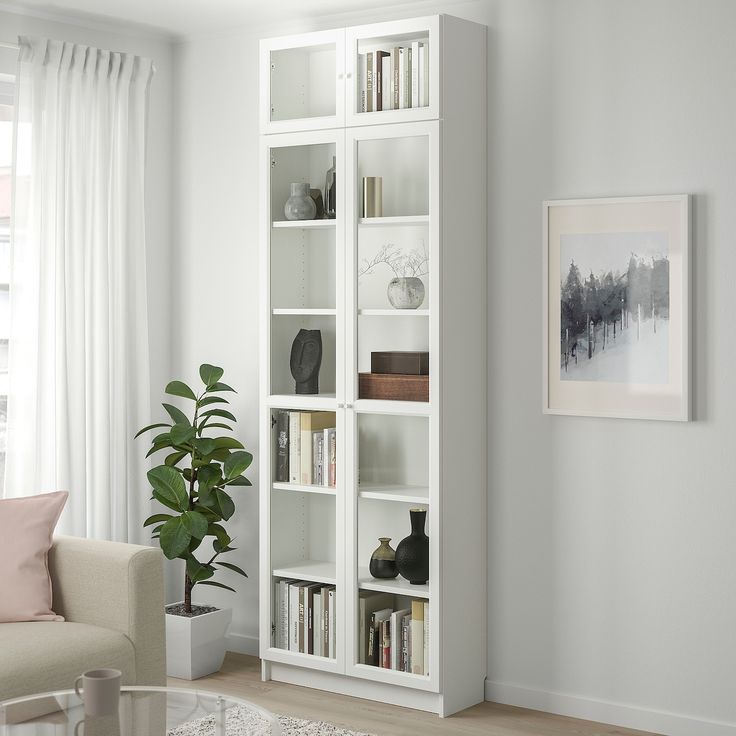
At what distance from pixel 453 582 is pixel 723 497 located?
104cm

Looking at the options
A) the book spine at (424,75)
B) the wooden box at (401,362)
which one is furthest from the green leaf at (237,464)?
the book spine at (424,75)

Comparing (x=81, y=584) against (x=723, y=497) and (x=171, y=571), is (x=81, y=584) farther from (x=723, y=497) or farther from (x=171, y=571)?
(x=723, y=497)

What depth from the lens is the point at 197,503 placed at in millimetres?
4539

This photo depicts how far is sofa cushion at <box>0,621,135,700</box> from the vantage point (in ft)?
10.6

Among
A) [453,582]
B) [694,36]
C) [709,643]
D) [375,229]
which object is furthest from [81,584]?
[694,36]

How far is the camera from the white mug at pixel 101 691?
2.38 m

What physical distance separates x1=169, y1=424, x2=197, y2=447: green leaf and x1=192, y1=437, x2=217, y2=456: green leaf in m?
0.04

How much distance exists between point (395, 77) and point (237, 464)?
66.7 inches

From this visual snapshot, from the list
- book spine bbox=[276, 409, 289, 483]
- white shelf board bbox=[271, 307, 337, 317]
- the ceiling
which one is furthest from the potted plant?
the ceiling

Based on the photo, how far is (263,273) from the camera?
442 centimetres

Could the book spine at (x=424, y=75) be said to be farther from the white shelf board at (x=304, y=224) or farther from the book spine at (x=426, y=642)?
the book spine at (x=426, y=642)

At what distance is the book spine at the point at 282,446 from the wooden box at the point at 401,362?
1.55 ft

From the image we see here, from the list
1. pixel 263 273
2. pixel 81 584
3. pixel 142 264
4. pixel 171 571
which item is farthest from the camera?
pixel 171 571

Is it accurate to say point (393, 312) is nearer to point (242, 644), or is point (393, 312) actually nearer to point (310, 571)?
point (310, 571)
